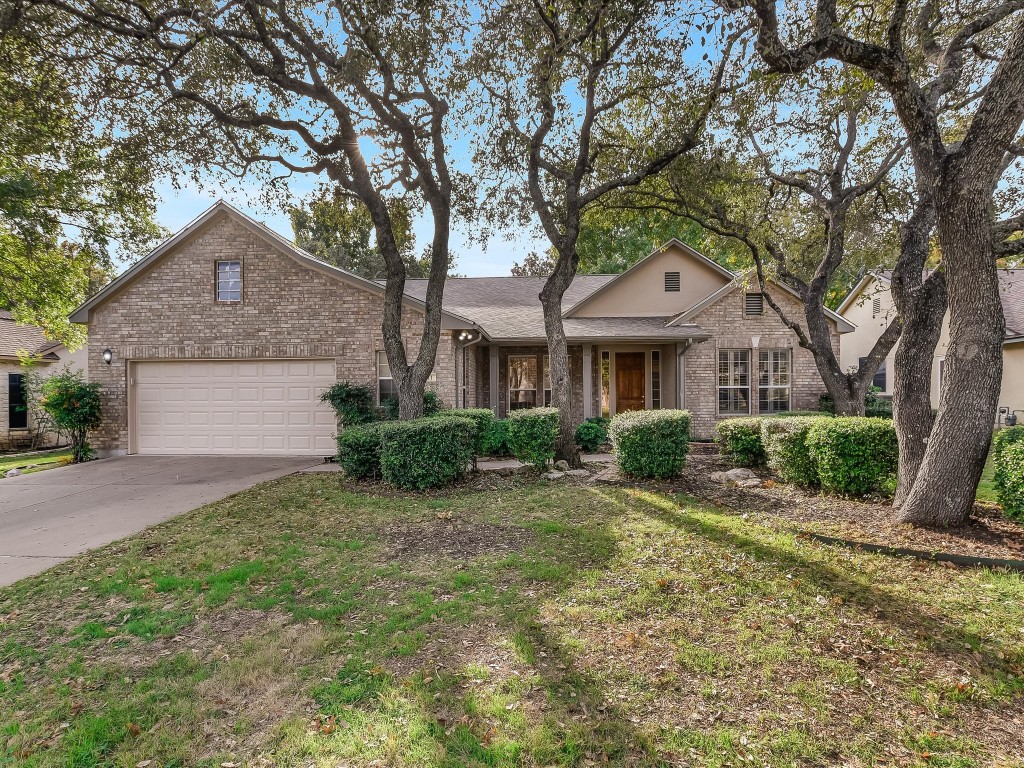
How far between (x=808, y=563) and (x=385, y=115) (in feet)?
31.3

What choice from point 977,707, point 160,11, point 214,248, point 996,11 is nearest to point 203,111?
point 160,11

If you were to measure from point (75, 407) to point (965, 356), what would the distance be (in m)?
16.0

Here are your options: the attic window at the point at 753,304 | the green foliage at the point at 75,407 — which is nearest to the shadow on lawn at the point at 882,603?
the attic window at the point at 753,304

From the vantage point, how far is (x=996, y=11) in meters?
5.29

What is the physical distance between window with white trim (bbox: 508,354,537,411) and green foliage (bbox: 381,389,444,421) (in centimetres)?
427

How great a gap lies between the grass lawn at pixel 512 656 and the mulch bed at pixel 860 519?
0.58 m

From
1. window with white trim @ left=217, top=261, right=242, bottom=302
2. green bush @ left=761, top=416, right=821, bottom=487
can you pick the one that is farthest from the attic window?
window with white trim @ left=217, top=261, right=242, bottom=302

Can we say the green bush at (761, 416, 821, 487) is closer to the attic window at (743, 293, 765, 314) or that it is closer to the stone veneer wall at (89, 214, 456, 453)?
the stone veneer wall at (89, 214, 456, 453)

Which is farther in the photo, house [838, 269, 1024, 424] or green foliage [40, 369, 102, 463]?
house [838, 269, 1024, 424]

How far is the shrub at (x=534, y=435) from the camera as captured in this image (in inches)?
357

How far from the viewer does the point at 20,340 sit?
16.6 meters

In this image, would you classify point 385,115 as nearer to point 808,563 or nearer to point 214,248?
point 214,248

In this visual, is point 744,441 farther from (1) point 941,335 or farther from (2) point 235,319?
(2) point 235,319

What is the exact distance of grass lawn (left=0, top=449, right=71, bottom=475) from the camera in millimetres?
11180
